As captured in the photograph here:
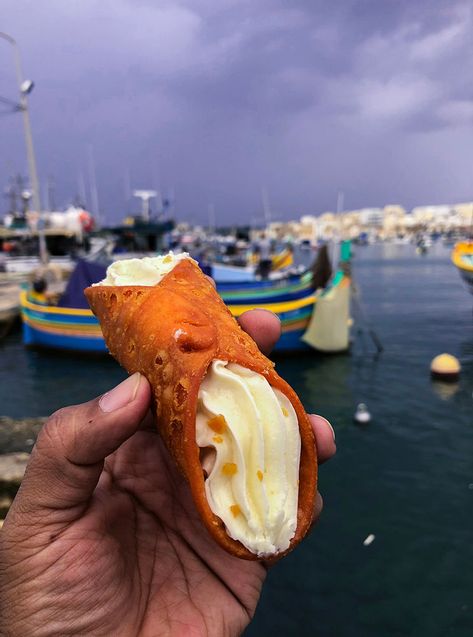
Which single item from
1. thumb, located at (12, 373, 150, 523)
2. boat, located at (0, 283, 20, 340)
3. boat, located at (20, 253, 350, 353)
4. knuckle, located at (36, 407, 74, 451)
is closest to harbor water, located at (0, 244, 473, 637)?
boat, located at (20, 253, 350, 353)

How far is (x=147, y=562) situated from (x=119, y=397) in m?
1.19

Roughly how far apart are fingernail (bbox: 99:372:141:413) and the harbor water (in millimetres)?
5674

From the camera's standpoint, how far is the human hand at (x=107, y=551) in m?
2.12

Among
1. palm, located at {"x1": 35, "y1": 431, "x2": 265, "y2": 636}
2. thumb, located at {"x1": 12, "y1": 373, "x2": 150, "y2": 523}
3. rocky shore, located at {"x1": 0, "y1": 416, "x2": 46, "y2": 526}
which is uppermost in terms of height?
thumb, located at {"x1": 12, "y1": 373, "x2": 150, "y2": 523}

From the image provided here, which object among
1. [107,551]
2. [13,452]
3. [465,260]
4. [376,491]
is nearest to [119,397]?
[107,551]

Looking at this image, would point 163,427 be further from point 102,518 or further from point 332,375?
point 332,375

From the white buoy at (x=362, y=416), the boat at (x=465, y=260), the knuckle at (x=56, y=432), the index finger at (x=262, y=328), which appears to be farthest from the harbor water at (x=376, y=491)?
the boat at (x=465, y=260)

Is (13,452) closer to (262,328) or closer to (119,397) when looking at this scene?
(262,328)

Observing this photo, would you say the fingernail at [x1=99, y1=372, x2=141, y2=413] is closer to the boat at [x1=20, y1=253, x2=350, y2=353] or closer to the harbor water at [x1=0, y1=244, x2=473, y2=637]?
the harbor water at [x1=0, y1=244, x2=473, y2=637]

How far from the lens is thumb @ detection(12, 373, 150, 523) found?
2.06 metres

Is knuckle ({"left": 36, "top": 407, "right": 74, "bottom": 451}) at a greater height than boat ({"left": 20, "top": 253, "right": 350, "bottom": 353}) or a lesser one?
greater

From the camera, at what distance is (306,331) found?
1873 centimetres

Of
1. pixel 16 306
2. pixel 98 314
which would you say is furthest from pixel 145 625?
pixel 16 306

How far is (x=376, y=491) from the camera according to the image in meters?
9.25
